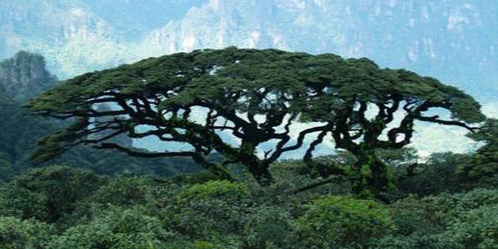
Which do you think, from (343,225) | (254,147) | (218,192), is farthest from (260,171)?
(343,225)

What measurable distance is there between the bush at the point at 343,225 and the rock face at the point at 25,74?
7730cm

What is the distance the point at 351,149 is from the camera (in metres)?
25.4

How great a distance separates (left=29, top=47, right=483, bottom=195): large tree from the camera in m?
23.8

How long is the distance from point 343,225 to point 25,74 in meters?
81.7

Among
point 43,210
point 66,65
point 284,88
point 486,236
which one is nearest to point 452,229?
point 486,236

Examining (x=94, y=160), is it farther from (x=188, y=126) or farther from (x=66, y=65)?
(x=66, y=65)

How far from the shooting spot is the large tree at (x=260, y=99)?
2384 centimetres

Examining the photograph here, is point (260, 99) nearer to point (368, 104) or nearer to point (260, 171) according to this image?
point (260, 171)

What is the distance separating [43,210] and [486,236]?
12404 millimetres

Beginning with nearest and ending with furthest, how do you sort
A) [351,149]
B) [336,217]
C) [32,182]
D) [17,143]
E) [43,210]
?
[336,217] → [43,210] → [32,182] → [351,149] → [17,143]

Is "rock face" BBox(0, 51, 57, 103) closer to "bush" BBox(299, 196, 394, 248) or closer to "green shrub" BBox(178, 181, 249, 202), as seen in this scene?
"green shrub" BBox(178, 181, 249, 202)

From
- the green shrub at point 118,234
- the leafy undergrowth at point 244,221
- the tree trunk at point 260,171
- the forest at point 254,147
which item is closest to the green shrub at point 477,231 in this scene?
the leafy undergrowth at point 244,221

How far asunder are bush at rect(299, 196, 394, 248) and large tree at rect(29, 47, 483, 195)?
728 centimetres

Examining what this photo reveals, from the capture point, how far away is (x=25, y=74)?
91562 mm
